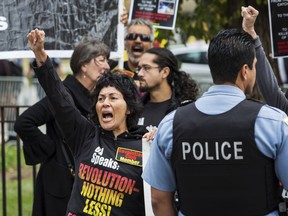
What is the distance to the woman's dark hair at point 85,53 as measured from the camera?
590 cm

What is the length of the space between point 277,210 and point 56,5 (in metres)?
2.93

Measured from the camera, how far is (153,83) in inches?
242

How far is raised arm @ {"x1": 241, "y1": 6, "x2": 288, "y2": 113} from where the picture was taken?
4598 millimetres

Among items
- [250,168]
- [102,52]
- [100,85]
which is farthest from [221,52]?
[102,52]

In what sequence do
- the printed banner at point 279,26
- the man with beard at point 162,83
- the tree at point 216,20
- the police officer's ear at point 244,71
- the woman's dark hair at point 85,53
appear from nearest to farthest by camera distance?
the police officer's ear at point 244,71
the printed banner at point 279,26
the woman's dark hair at point 85,53
the man with beard at point 162,83
the tree at point 216,20

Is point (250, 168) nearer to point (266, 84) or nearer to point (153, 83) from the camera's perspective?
point (266, 84)

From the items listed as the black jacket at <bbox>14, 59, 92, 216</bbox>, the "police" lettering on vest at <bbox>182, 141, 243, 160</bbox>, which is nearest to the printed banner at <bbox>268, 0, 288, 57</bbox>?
the black jacket at <bbox>14, 59, 92, 216</bbox>

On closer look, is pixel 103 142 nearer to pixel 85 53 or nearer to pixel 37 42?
pixel 37 42

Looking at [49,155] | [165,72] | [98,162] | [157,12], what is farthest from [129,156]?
[157,12]

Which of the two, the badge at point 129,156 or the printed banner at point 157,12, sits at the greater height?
the printed banner at point 157,12

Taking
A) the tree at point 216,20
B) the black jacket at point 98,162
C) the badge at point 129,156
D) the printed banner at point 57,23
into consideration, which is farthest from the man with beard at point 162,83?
the tree at point 216,20

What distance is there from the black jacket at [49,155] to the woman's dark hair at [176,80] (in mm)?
739

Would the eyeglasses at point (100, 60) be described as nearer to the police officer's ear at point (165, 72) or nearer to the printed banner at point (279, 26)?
the police officer's ear at point (165, 72)

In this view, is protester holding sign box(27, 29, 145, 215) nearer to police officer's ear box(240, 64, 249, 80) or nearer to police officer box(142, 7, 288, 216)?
police officer box(142, 7, 288, 216)
